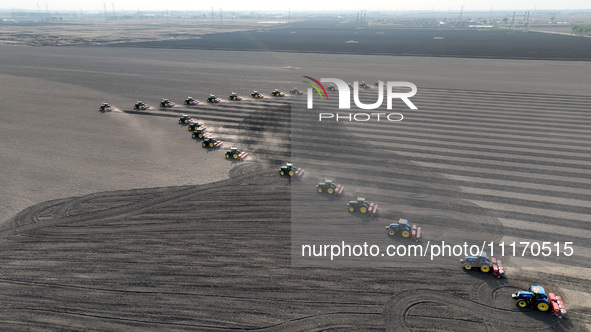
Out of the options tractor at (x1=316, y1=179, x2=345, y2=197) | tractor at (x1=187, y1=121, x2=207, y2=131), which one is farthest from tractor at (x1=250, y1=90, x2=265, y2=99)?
tractor at (x1=316, y1=179, x2=345, y2=197)

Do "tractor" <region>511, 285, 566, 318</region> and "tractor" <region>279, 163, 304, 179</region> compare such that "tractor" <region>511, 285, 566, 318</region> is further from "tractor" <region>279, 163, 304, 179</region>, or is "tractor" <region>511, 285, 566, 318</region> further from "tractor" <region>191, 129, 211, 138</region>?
"tractor" <region>191, 129, 211, 138</region>

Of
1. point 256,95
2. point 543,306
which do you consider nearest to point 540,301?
point 543,306

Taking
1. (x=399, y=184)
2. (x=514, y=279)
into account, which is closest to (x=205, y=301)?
(x=514, y=279)

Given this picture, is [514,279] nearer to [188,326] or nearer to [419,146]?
[188,326]

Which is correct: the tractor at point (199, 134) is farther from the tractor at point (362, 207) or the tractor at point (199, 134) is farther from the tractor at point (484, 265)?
the tractor at point (484, 265)

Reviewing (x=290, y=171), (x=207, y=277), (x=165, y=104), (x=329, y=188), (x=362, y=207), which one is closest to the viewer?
(x=207, y=277)

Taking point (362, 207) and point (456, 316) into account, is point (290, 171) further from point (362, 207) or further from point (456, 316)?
point (456, 316)
